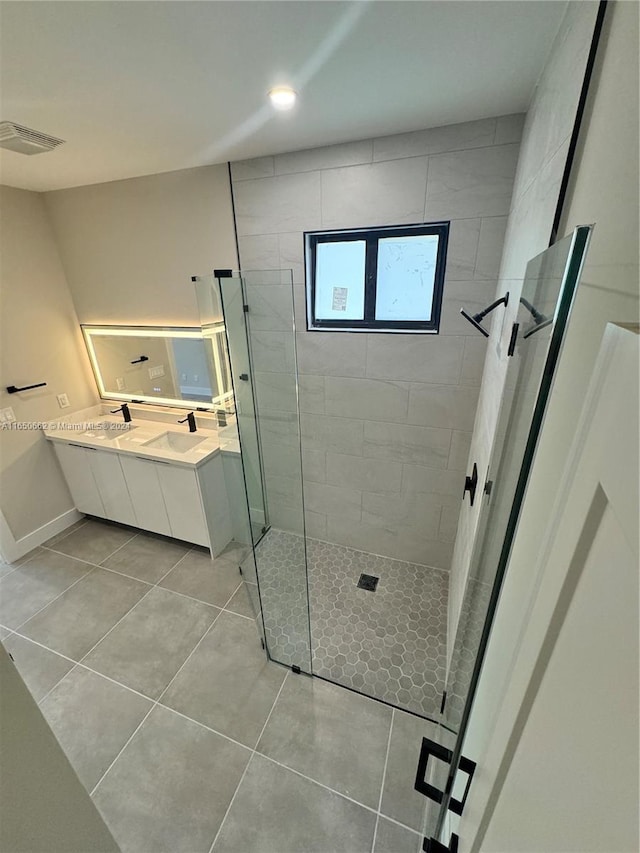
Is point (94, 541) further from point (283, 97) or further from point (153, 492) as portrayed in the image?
point (283, 97)

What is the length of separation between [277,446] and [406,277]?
1450mm

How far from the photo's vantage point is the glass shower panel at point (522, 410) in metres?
0.60

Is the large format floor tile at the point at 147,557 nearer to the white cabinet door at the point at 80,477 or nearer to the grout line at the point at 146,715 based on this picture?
the white cabinet door at the point at 80,477

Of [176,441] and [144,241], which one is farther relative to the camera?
[176,441]

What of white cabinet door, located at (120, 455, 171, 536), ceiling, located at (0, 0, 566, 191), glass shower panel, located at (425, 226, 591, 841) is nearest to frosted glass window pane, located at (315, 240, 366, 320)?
ceiling, located at (0, 0, 566, 191)

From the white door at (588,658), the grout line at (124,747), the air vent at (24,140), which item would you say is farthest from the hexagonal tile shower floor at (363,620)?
the air vent at (24,140)

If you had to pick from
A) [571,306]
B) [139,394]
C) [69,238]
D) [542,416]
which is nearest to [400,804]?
[542,416]

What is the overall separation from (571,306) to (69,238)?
3395 millimetres

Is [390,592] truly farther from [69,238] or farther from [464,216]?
[69,238]

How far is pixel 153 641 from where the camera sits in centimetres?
202

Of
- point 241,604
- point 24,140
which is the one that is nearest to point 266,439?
point 241,604

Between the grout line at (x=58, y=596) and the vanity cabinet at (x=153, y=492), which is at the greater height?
the vanity cabinet at (x=153, y=492)

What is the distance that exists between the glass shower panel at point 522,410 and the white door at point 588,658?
20 centimetres

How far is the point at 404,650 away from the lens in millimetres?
1956
